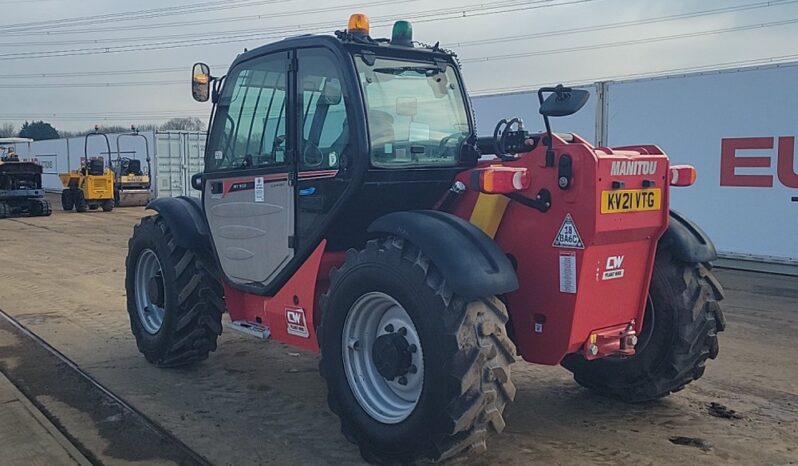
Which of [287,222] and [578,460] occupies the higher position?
[287,222]

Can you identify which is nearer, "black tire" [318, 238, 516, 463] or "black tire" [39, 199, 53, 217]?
"black tire" [318, 238, 516, 463]

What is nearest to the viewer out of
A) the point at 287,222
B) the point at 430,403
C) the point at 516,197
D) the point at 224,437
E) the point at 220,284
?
the point at 430,403

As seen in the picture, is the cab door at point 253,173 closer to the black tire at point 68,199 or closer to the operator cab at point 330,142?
the operator cab at point 330,142

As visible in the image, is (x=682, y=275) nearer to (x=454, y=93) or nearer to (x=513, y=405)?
(x=513, y=405)

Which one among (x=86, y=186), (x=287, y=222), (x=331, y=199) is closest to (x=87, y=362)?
(x=287, y=222)

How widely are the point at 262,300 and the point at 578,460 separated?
2322 millimetres

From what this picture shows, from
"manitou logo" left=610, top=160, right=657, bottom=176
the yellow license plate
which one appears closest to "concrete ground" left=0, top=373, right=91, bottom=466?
the yellow license plate

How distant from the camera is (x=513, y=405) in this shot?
5.23m

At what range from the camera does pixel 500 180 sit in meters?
3.96

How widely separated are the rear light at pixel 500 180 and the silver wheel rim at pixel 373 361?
76 centimetres

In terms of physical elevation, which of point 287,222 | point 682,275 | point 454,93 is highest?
point 454,93

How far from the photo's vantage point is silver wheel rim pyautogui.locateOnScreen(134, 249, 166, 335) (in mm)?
6488

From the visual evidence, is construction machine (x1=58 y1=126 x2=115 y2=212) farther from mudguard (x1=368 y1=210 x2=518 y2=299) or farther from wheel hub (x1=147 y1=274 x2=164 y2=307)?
mudguard (x1=368 y1=210 x2=518 y2=299)

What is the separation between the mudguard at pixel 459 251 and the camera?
12.1 ft
